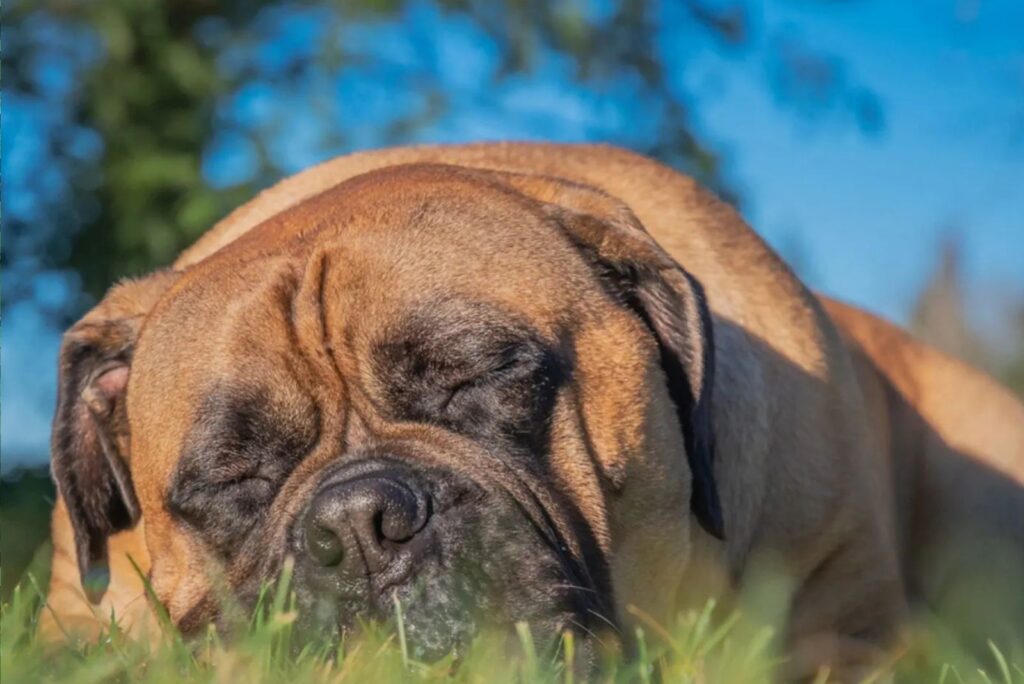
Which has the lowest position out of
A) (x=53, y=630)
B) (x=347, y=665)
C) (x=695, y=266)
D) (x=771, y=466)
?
(x=53, y=630)

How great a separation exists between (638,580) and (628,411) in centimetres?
37

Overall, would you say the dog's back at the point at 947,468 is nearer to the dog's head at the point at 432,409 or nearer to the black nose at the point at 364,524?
the dog's head at the point at 432,409

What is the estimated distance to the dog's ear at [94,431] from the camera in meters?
3.42

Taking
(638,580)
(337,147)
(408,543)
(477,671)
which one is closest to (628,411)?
(638,580)

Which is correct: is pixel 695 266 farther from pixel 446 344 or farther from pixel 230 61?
pixel 230 61

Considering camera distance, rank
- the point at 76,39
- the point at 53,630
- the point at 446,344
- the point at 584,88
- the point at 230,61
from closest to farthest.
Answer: the point at 446,344, the point at 53,630, the point at 76,39, the point at 230,61, the point at 584,88

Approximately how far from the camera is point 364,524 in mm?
2543

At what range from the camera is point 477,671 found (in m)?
2.23

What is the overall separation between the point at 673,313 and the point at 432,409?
620mm

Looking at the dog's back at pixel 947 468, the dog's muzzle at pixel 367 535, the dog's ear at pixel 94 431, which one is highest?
the dog's back at pixel 947 468

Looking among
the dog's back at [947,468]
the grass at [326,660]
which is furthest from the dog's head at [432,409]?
the dog's back at [947,468]

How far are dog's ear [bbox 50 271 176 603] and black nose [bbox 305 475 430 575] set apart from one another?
100cm

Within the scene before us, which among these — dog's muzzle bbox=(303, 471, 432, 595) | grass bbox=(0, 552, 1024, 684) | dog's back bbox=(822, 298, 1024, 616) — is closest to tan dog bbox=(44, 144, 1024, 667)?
dog's muzzle bbox=(303, 471, 432, 595)

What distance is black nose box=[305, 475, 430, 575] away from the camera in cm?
254
